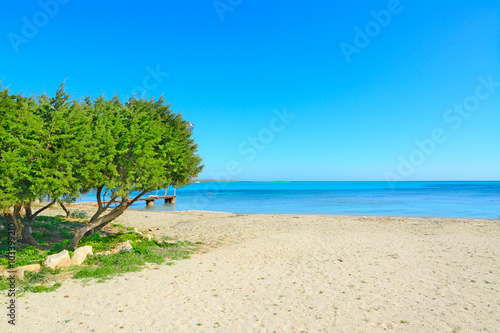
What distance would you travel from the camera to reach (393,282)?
1050 cm

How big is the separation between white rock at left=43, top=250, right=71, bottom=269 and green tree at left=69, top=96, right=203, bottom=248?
110 inches

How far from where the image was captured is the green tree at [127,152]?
12984 mm

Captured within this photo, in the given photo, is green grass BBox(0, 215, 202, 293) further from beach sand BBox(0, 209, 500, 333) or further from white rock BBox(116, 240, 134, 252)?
beach sand BBox(0, 209, 500, 333)

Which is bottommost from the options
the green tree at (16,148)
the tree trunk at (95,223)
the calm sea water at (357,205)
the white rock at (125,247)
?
the calm sea water at (357,205)

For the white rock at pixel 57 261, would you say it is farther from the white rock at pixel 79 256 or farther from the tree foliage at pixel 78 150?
the tree foliage at pixel 78 150

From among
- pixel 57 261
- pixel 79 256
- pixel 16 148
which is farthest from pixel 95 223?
pixel 16 148

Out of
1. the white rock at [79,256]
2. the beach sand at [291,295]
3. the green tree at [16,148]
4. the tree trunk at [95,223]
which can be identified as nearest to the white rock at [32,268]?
the white rock at [79,256]

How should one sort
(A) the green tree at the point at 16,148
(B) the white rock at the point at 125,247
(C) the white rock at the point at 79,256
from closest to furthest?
(A) the green tree at the point at 16,148
(C) the white rock at the point at 79,256
(B) the white rock at the point at 125,247

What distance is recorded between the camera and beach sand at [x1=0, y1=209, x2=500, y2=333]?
7.26 m

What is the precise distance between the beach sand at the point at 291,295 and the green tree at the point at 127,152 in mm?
4326

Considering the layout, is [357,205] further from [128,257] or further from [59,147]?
[59,147]

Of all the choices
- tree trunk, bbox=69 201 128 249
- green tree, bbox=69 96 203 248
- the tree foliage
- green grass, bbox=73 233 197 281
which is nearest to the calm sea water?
green grass, bbox=73 233 197 281

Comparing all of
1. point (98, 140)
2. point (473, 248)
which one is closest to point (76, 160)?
point (98, 140)

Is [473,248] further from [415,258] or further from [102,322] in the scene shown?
[102,322]
